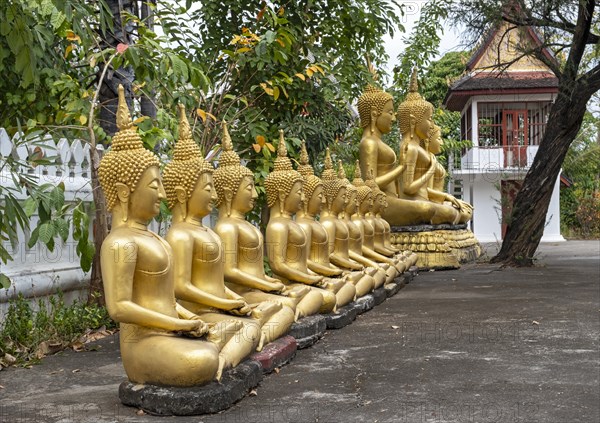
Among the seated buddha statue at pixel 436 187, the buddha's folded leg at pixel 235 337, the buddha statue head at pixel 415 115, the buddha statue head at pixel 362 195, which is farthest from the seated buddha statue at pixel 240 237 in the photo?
the seated buddha statue at pixel 436 187

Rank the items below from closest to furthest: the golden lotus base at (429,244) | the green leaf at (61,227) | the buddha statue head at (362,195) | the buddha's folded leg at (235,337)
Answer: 1. the buddha's folded leg at (235,337)
2. the green leaf at (61,227)
3. the buddha statue head at (362,195)
4. the golden lotus base at (429,244)

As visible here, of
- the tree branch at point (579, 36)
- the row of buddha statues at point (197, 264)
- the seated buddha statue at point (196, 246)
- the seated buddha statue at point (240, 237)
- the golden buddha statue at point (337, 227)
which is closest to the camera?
the row of buddha statues at point (197, 264)

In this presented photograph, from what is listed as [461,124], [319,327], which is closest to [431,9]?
[319,327]

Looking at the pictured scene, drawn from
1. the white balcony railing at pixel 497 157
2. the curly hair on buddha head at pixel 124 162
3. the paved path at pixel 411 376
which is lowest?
the paved path at pixel 411 376

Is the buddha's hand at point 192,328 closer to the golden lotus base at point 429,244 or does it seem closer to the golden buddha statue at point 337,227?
the golden buddha statue at point 337,227

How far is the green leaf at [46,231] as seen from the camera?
4820mm

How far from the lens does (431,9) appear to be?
1343 centimetres

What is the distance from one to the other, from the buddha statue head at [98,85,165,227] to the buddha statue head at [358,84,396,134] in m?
7.75

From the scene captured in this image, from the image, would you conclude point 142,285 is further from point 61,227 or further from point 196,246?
point 61,227

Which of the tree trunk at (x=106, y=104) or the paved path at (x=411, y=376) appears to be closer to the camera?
the paved path at (x=411, y=376)

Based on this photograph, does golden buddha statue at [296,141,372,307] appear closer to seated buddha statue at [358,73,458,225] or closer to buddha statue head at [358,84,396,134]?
seated buddha statue at [358,73,458,225]

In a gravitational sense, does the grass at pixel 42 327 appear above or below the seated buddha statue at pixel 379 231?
below

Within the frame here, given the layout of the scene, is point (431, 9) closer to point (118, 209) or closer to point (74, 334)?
point (74, 334)

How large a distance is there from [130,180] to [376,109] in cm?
787
